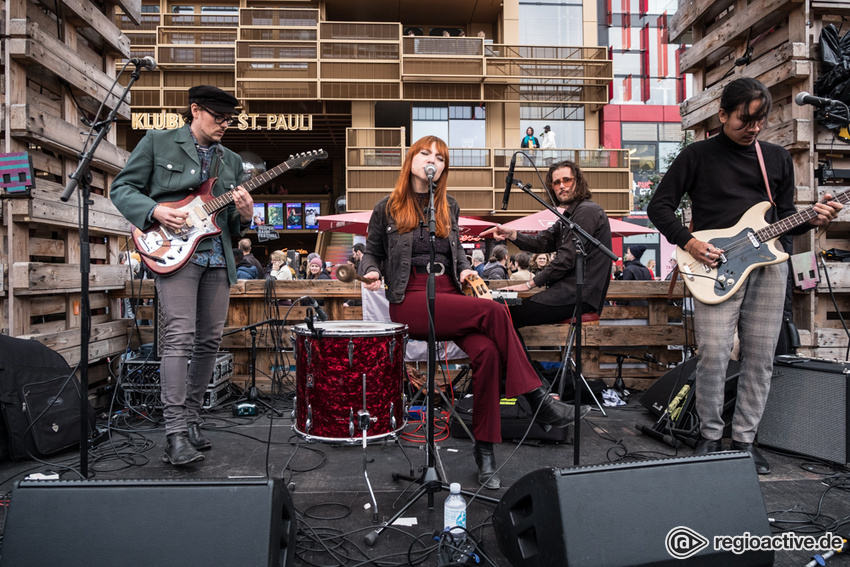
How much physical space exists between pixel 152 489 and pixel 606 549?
1.44 m

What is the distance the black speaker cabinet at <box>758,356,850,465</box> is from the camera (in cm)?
335

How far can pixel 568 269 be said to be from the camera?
4.27m

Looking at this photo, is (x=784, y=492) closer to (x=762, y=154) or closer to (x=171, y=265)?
(x=762, y=154)

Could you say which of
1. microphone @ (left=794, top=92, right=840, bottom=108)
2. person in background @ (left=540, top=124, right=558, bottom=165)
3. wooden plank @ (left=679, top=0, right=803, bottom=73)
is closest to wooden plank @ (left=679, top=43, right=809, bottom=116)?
wooden plank @ (left=679, top=0, right=803, bottom=73)

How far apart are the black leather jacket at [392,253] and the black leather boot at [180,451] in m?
1.53

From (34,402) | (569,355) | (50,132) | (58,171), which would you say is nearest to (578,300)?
(569,355)

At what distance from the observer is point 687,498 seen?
69.1 inches

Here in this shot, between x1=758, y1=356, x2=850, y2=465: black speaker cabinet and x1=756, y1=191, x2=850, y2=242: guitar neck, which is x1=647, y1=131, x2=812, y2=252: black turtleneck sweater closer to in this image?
x1=756, y1=191, x2=850, y2=242: guitar neck

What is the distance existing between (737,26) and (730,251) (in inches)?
125

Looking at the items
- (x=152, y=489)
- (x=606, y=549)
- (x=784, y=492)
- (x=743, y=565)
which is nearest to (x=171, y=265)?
(x=152, y=489)

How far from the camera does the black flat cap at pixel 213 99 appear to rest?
135 inches

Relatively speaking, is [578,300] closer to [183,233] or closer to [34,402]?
[183,233]

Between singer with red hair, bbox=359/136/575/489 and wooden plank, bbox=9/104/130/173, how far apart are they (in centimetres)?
285

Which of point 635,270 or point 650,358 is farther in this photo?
point 635,270
